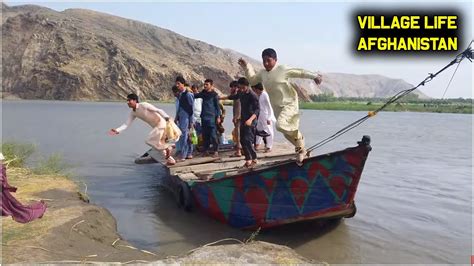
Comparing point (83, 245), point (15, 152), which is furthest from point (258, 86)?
point (15, 152)

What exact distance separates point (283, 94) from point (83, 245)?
3.53m

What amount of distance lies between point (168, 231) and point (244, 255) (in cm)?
255

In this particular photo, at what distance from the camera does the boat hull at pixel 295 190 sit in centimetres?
600

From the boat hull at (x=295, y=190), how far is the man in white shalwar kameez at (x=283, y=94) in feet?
2.03

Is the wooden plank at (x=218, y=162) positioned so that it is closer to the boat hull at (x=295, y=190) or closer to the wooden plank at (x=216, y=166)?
the wooden plank at (x=216, y=166)

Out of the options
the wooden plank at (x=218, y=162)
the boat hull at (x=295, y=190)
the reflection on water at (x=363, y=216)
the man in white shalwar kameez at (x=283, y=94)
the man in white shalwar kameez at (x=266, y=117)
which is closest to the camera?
the boat hull at (x=295, y=190)

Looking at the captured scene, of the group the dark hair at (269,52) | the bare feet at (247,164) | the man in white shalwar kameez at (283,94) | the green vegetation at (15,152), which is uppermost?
the dark hair at (269,52)

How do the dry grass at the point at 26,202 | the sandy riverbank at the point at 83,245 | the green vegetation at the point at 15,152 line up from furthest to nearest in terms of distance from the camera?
1. the green vegetation at the point at 15,152
2. the dry grass at the point at 26,202
3. the sandy riverbank at the point at 83,245

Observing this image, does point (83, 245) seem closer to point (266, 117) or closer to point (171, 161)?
point (171, 161)

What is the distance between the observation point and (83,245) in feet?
17.9

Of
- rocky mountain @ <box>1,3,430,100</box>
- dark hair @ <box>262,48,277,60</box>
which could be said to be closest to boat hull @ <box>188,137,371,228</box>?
dark hair @ <box>262,48,277,60</box>

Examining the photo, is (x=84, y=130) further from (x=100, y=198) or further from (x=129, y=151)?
(x=100, y=198)

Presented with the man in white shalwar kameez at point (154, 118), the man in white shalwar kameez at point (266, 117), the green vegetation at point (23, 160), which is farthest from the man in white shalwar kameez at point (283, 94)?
the green vegetation at point (23, 160)

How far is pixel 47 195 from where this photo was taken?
7.62 m
